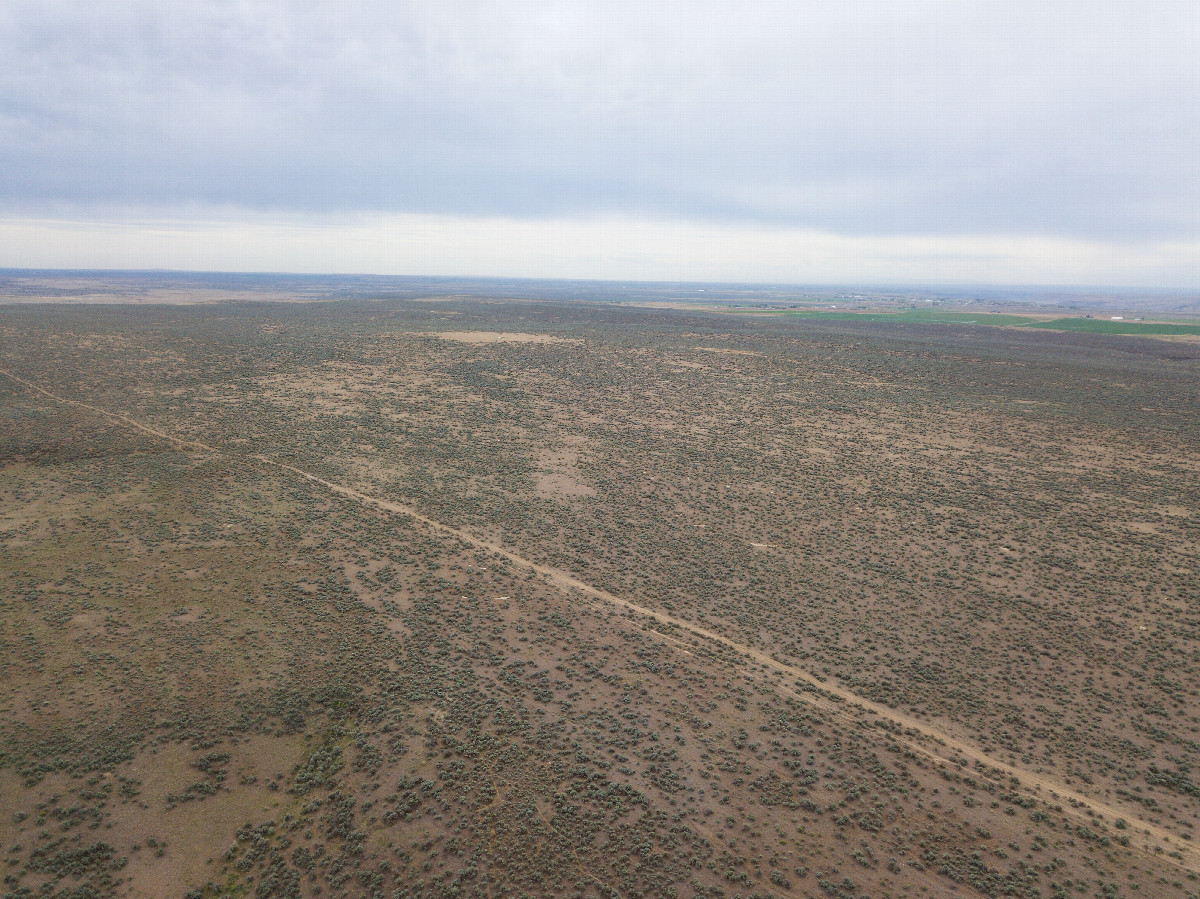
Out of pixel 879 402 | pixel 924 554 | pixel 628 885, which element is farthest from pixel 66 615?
pixel 879 402

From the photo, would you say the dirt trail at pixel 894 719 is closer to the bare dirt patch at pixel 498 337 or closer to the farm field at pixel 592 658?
the farm field at pixel 592 658

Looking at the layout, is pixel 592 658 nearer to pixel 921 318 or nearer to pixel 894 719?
pixel 894 719

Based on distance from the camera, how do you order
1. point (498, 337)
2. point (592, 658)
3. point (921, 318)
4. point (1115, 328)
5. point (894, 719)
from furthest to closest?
point (921, 318) < point (1115, 328) < point (498, 337) < point (592, 658) < point (894, 719)

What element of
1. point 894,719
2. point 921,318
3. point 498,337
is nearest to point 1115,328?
point 921,318

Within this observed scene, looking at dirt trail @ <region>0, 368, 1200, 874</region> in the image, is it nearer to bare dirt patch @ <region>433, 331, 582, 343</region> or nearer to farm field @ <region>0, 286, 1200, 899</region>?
farm field @ <region>0, 286, 1200, 899</region>

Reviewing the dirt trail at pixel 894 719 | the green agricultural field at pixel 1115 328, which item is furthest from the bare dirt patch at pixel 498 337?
the green agricultural field at pixel 1115 328

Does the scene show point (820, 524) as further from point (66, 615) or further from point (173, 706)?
point (66, 615)

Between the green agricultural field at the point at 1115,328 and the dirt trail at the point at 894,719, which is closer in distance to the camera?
the dirt trail at the point at 894,719

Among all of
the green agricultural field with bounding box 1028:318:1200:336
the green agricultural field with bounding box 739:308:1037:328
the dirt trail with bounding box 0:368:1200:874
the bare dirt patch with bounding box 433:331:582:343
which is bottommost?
the dirt trail with bounding box 0:368:1200:874

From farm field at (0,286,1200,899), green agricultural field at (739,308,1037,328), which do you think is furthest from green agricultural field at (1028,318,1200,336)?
farm field at (0,286,1200,899)
